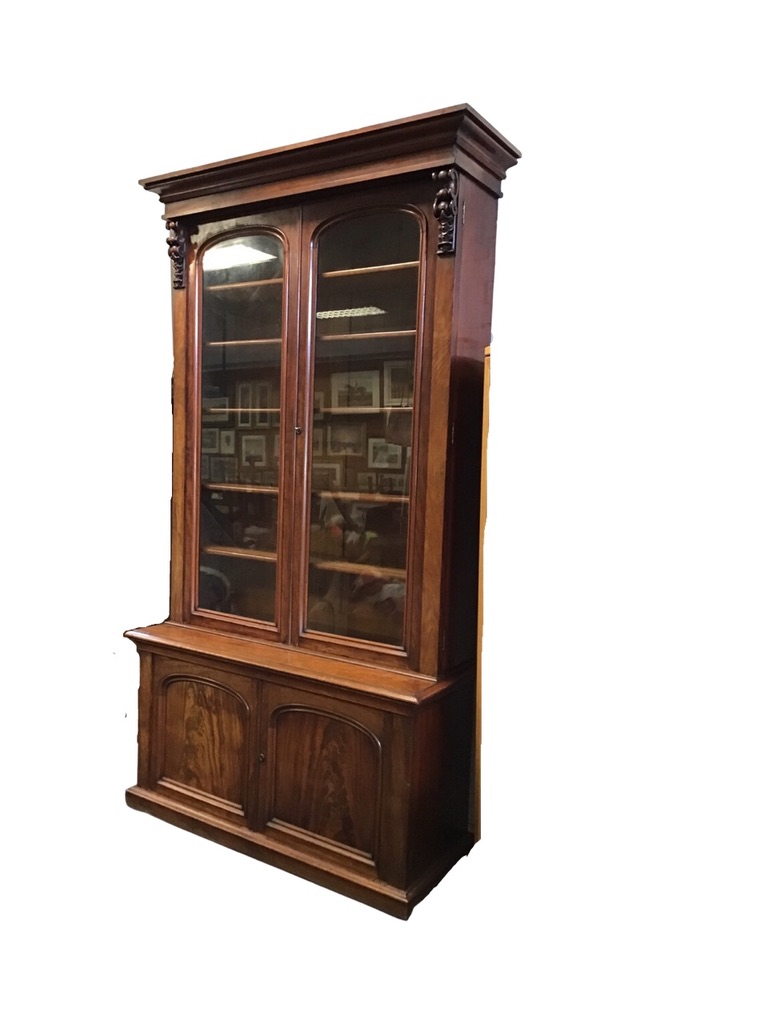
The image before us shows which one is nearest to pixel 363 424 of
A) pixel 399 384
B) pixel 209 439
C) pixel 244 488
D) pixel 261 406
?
pixel 399 384

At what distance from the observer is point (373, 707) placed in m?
2.03

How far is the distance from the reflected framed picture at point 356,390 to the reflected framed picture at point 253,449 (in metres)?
0.33

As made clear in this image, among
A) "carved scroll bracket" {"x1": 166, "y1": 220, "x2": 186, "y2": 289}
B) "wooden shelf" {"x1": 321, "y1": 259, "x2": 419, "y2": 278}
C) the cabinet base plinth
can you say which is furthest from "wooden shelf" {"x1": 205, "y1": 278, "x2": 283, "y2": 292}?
the cabinet base plinth

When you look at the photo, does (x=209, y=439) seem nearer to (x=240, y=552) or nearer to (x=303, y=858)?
(x=240, y=552)

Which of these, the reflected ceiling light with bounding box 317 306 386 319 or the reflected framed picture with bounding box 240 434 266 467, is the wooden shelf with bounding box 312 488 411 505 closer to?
the reflected framed picture with bounding box 240 434 266 467

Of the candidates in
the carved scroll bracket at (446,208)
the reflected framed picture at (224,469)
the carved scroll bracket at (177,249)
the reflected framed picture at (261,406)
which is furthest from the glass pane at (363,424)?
the carved scroll bracket at (177,249)

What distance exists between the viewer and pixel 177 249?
2494 millimetres

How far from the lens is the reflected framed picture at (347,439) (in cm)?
227

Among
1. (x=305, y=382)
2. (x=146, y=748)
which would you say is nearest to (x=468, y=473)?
(x=305, y=382)

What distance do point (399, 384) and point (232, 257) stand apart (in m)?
0.81

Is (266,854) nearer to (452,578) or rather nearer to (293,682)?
(293,682)

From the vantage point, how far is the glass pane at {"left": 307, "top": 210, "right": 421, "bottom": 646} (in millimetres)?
2152

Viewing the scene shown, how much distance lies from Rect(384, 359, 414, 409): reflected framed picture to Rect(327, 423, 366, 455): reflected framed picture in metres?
0.14

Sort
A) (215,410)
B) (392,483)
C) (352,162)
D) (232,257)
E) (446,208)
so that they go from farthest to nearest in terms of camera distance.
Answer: (215,410) < (232,257) < (392,483) < (352,162) < (446,208)
